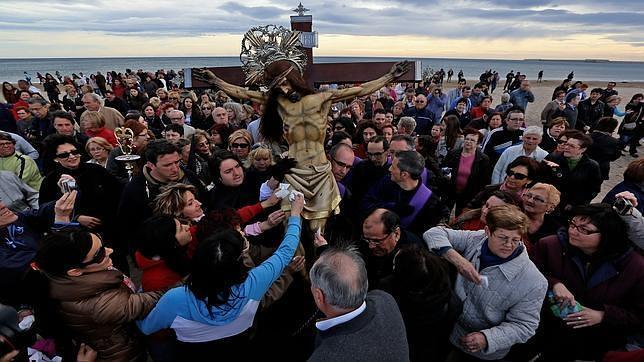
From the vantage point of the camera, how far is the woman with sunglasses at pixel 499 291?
228cm

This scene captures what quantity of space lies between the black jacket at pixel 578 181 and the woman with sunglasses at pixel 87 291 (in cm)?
450

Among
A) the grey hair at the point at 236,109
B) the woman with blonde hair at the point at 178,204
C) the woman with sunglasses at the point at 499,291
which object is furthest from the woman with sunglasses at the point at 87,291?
the grey hair at the point at 236,109

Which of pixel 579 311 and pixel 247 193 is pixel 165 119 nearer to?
pixel 247 193

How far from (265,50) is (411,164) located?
177cm

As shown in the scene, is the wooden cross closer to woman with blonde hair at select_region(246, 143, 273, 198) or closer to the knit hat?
the knit hat

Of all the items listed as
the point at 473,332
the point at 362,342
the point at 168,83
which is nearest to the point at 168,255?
the point at 362,342

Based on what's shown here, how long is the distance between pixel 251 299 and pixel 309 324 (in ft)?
→ 4.43

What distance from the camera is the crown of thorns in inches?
135

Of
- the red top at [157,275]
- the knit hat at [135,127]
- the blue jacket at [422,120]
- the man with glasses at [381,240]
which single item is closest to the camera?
the red top at [157,275]

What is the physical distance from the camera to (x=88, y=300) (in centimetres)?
200

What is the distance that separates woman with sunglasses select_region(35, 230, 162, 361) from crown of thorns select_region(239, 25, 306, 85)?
6.77 ft

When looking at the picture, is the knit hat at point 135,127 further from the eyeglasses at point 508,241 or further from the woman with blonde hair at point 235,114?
the eyeglasses at point 508,241

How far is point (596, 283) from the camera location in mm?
2572

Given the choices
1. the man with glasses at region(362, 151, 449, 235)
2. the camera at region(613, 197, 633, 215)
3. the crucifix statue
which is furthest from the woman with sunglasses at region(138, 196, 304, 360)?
the camera at region(613, 197, 633, 215)
